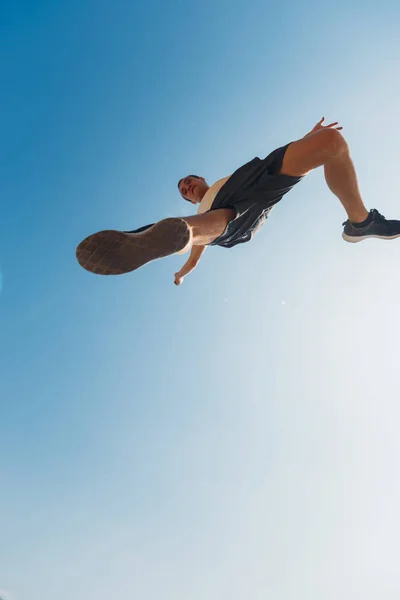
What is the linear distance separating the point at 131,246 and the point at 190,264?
1817 millimetres

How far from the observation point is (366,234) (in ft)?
14.0

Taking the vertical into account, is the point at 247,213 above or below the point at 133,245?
above

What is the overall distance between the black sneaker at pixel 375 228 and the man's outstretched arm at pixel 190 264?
1594 millimetres

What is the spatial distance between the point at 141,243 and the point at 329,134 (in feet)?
6.34

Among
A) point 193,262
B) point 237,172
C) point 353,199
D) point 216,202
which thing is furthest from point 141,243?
point 353,199

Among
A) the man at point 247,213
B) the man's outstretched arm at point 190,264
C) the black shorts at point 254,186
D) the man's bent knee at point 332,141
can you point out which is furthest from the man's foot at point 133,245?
the man's outstretched arm at point 190,264

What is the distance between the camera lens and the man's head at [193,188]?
502 cm

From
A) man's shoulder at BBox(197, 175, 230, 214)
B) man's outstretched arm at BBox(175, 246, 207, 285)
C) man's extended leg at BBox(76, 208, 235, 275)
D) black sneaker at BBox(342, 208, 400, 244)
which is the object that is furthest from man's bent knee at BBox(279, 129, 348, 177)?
man's outstretched arm at BBox(175, 246, 207, 285)

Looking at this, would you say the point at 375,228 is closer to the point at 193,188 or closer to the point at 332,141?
the point at 332,141

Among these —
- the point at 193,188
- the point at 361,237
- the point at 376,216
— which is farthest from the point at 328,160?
the point at 193,188

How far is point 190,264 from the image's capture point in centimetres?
495

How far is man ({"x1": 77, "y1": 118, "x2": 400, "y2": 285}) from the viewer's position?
318 centimetres

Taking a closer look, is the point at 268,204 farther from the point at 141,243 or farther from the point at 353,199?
the point at 141,243

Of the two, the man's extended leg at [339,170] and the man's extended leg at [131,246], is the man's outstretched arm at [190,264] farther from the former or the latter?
the man's extended leg at [131,246]
